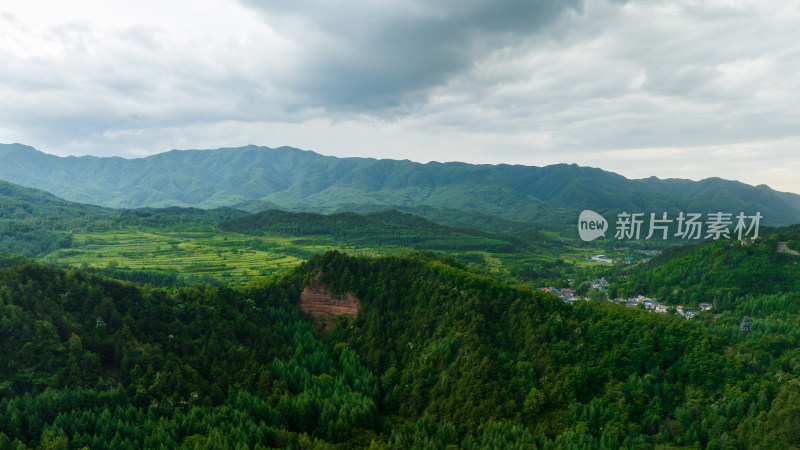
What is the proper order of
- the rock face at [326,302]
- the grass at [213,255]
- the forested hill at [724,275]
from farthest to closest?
1. the grass at [213,255]
2. the forested hill at [724,275]
3. the rock face at [326,302]

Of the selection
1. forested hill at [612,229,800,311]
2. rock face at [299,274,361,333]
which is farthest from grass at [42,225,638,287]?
rock face at [299,274,361,333]

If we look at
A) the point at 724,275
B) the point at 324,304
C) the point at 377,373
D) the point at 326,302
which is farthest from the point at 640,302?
the point at 324,304

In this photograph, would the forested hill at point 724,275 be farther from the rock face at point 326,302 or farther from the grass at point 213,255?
the rock face at point 326,302

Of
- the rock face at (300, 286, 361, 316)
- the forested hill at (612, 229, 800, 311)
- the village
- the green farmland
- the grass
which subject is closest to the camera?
the rock face at (300, 286, 361, 316)

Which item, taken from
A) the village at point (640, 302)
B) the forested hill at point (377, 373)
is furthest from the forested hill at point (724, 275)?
the forested hill at point (377, 373)

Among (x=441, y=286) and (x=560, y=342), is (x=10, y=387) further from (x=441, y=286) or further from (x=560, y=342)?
(x=560, y=342)

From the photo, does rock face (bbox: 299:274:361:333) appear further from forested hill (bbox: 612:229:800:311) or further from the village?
forested hill (bbox: 612:229:800:311)

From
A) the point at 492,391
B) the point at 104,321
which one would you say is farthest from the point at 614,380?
the point at 104,321

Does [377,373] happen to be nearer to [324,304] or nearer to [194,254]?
[324,304]
